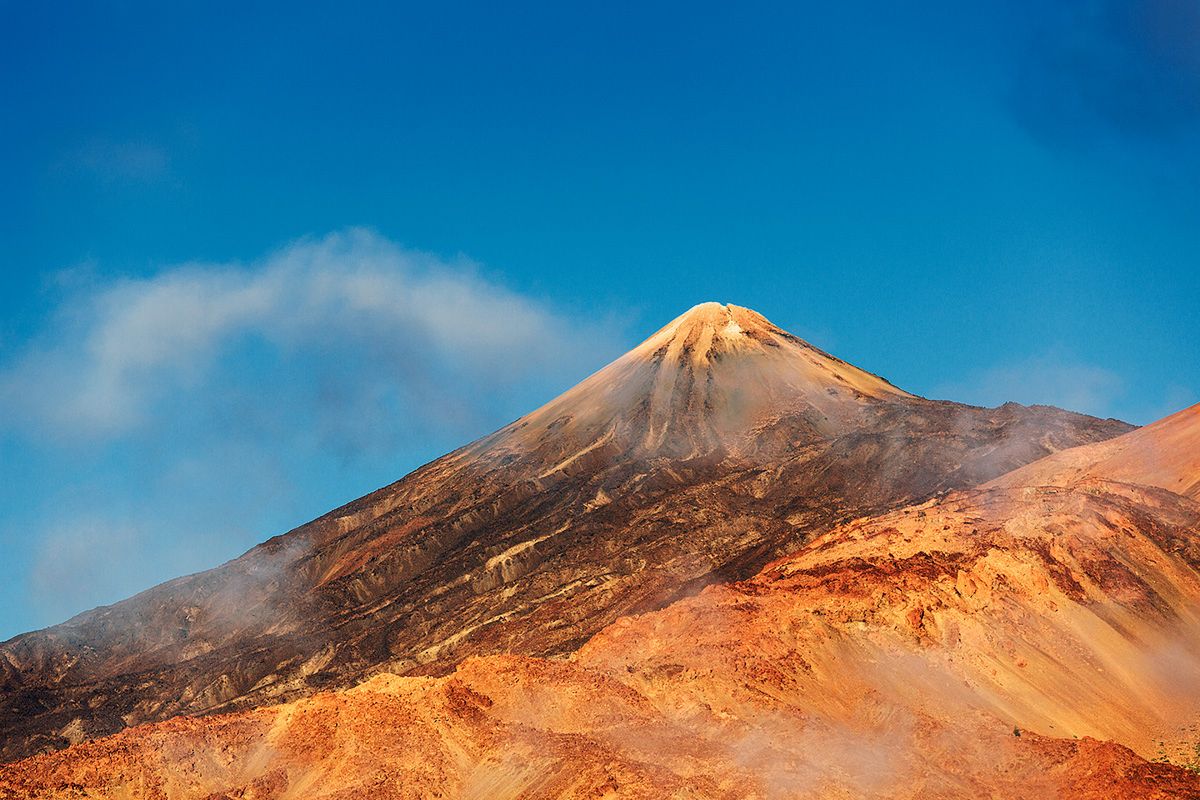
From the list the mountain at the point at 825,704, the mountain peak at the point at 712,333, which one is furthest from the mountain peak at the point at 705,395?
the mountain at the point at 825,704

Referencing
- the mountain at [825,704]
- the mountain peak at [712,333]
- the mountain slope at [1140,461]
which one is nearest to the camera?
the mountain at [825,704]

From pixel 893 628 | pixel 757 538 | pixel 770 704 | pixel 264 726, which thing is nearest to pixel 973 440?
pixel 757 538

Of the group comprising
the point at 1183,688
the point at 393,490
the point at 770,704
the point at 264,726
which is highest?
the point at 393,490

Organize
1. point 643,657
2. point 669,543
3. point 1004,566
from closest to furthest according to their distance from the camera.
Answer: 1. point 643,657
2. point 1004,566
3. point 669,543

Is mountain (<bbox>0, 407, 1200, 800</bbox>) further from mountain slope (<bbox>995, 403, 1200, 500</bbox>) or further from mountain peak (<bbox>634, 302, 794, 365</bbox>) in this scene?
mountain peak (<bbox>634, 302, 794, 365</bbox>)

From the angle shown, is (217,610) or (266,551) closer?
(217,610)

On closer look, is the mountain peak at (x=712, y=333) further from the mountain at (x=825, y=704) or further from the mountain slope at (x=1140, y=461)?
the mountain at (x=825, y=704)

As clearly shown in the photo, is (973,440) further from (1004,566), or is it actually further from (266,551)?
(266,551)
